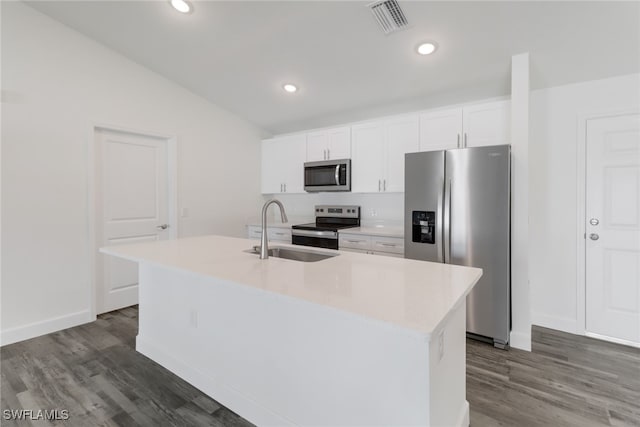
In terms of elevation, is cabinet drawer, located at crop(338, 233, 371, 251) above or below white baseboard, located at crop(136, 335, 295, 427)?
above

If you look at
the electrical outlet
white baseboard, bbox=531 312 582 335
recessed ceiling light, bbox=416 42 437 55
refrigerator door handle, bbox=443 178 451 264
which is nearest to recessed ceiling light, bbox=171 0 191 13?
recessed ceiling light, bbox=416 42 437 55

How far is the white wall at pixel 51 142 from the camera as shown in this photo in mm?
2648

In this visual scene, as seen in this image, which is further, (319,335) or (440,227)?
(440,227)

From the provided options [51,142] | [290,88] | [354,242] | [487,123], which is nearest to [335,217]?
[354,242]

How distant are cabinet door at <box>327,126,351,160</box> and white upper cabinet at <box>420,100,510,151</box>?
3.08ft

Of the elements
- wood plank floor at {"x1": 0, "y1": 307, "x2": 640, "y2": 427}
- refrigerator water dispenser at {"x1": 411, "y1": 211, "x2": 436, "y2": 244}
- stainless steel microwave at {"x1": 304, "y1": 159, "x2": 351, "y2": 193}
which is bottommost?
wood plank floor at {"x1": 0, "y1": 307, "x2": 640, "y2": 427}

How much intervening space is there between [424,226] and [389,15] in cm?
176

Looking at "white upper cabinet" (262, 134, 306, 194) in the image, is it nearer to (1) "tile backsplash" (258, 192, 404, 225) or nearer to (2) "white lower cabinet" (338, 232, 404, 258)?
(1) "tile backsplash" (258, 192, 404, 225)

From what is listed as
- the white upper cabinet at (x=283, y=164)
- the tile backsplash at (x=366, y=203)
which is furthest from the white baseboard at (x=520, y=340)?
the white upper cabinet at (x=283, y=164)

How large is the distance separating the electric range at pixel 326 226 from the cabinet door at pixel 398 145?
73 cm

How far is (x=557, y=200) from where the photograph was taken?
2.92 metres

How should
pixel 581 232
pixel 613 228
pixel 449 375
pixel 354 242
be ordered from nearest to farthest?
pixel 449 375 < pixel 613 228 < pixel 581 232 < pixel 354 242

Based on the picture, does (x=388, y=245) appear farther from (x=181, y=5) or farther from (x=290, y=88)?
(x=181, y=5)

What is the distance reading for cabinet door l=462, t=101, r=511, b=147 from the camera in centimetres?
287
